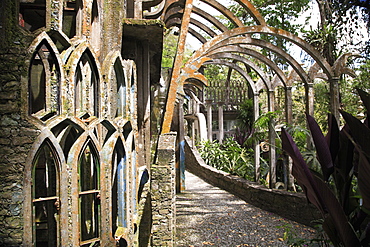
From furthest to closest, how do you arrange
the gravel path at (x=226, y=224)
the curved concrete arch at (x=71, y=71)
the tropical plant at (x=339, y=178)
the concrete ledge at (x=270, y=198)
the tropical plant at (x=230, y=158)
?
the tropical plant at (x=230, y=158)
the concrete ledge at (x=270, y=198)
the gravel path at (x=226, y=224)
the tropical plant at (x=339, y=178)
the curved concrete arch at (x=71, y=71)

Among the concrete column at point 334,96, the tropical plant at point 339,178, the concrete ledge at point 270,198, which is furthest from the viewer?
the concrete column at point 334,96

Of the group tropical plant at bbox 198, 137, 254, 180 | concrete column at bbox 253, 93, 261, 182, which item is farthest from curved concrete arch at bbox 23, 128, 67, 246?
tropical plant at bbox 198, 137, 254, 180

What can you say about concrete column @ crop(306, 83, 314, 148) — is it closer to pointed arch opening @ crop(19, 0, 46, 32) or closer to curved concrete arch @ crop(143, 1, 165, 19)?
curved concrete arch @ crop(143, 1, 165, 19)

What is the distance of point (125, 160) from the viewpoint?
2.71m

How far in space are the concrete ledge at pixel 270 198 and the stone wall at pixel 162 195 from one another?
2.06m

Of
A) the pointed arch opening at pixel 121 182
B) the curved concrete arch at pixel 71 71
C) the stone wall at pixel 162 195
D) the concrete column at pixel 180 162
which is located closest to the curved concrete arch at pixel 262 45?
the stone wall at pixel 162 195

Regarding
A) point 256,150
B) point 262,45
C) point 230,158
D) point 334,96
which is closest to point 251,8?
point 262,45

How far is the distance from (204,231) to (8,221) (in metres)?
5.47

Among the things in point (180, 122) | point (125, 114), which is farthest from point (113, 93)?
point (180, 122)

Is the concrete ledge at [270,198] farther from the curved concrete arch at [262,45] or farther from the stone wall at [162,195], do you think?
the curved concrete arch at [262,45]

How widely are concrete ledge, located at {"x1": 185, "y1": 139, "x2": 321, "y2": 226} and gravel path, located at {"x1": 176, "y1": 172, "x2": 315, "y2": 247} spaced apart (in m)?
0.17

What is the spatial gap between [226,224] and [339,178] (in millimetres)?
4668

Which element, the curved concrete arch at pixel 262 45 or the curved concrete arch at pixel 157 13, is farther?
the curved concrete arch at pixel 262 45

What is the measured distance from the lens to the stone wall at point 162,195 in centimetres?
454
